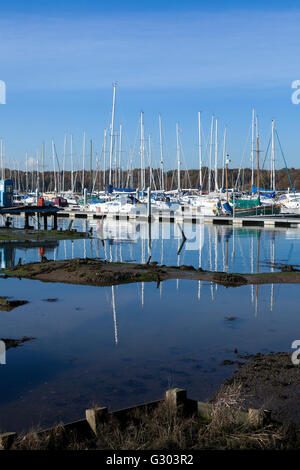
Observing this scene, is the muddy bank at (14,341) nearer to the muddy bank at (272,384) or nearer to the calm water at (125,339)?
the calm water at (125,339)

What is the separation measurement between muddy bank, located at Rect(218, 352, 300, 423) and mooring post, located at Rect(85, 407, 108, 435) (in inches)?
122

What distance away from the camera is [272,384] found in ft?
37.0

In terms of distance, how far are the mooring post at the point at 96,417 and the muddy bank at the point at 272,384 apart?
3.11 m

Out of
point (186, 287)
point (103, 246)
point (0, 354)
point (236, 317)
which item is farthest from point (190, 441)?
point (103, 246)

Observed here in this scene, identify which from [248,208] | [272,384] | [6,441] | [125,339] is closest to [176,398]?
[6,441]

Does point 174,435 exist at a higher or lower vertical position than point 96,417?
lower

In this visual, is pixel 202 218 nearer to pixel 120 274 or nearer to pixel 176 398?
pixel 120 274

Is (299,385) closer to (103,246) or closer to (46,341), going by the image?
(46,341)

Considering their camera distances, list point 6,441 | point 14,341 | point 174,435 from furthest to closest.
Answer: point 14,341, point 174,435, point 6,441

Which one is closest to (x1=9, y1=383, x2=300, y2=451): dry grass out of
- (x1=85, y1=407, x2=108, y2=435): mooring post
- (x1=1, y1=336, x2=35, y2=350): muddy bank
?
(x1=85, y1=407, x2=108, y2=435): mooring post

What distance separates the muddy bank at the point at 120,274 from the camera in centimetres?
2444

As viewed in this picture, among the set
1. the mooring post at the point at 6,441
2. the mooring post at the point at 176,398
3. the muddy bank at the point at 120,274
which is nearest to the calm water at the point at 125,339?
the muddy bank at the point at 120,274

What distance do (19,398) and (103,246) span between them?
30.7 metres

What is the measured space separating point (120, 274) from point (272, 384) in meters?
14.5
